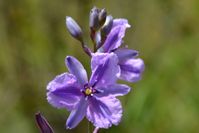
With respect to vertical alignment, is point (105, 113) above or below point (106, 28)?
below

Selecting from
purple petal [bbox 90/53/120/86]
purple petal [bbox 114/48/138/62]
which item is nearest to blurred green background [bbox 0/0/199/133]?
purple petal [bbox 114/48/138/62]

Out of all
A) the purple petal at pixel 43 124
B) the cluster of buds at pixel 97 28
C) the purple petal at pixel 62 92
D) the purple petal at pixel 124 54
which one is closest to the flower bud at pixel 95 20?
the cluster of buds at pixel 97 28

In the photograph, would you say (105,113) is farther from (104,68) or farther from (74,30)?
(74,30)

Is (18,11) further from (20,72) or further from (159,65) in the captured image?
(159,65)

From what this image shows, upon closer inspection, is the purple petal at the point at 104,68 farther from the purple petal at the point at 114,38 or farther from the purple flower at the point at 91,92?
the purple petal at the point at 114,38

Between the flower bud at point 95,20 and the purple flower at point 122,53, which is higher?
the flower bud at point 95,20

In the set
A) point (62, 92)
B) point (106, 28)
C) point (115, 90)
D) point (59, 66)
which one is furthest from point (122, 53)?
point (59, 66)
